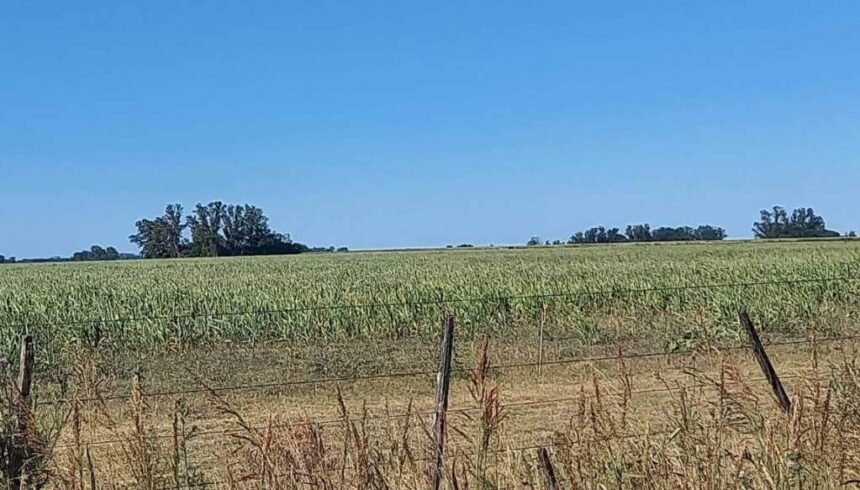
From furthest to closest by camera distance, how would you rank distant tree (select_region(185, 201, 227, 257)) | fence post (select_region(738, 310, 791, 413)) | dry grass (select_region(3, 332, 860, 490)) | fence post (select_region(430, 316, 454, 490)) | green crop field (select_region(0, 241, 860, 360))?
1. distant tree (select_region(185, 201, 227, 257))
2. green crop field (select_region(0, 241, 860, 360))
3. fence post (select_region(738, 310, 791, 413))
4. fence post (select_region(430, 316, 454, 490))
5. dry grass (select_region(3, 332, 860, 490))

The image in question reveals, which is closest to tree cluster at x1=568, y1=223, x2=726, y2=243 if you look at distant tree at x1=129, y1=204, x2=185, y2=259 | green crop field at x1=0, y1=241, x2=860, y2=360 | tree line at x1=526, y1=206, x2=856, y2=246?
tree line at x1=526, y1=206, x2=856, y2=246

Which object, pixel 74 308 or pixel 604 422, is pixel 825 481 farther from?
pixel 74 308

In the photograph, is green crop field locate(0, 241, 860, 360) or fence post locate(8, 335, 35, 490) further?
green crop field locate(0, 241, 860, 360)

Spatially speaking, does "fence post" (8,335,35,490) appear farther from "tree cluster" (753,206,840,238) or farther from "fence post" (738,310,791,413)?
"tree cluster" (753,206,840,238)

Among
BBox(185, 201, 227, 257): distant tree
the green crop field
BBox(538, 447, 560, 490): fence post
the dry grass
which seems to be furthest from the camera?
BBox(185, 201, 227, 257): distant tree

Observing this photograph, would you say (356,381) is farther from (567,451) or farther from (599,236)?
(599,236)

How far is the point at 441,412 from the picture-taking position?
11.9 feet

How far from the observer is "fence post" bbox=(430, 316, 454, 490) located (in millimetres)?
3209

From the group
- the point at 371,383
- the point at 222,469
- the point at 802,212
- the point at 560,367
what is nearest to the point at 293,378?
the point at 371,383

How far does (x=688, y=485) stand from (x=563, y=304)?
42.2 feet

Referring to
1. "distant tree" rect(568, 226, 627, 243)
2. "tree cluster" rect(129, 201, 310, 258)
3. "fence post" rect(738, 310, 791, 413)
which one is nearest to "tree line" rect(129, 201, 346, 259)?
"tree cluster" rect(129, 201, 310, 258)

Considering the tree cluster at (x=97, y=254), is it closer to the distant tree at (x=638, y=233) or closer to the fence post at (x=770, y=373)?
the distant tree at (x=638, y=233)

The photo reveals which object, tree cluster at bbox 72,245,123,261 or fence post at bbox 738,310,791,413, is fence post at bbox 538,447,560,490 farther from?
tree cluster at bbox 72,245,123,261

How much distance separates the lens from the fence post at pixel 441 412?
3.21 metres
